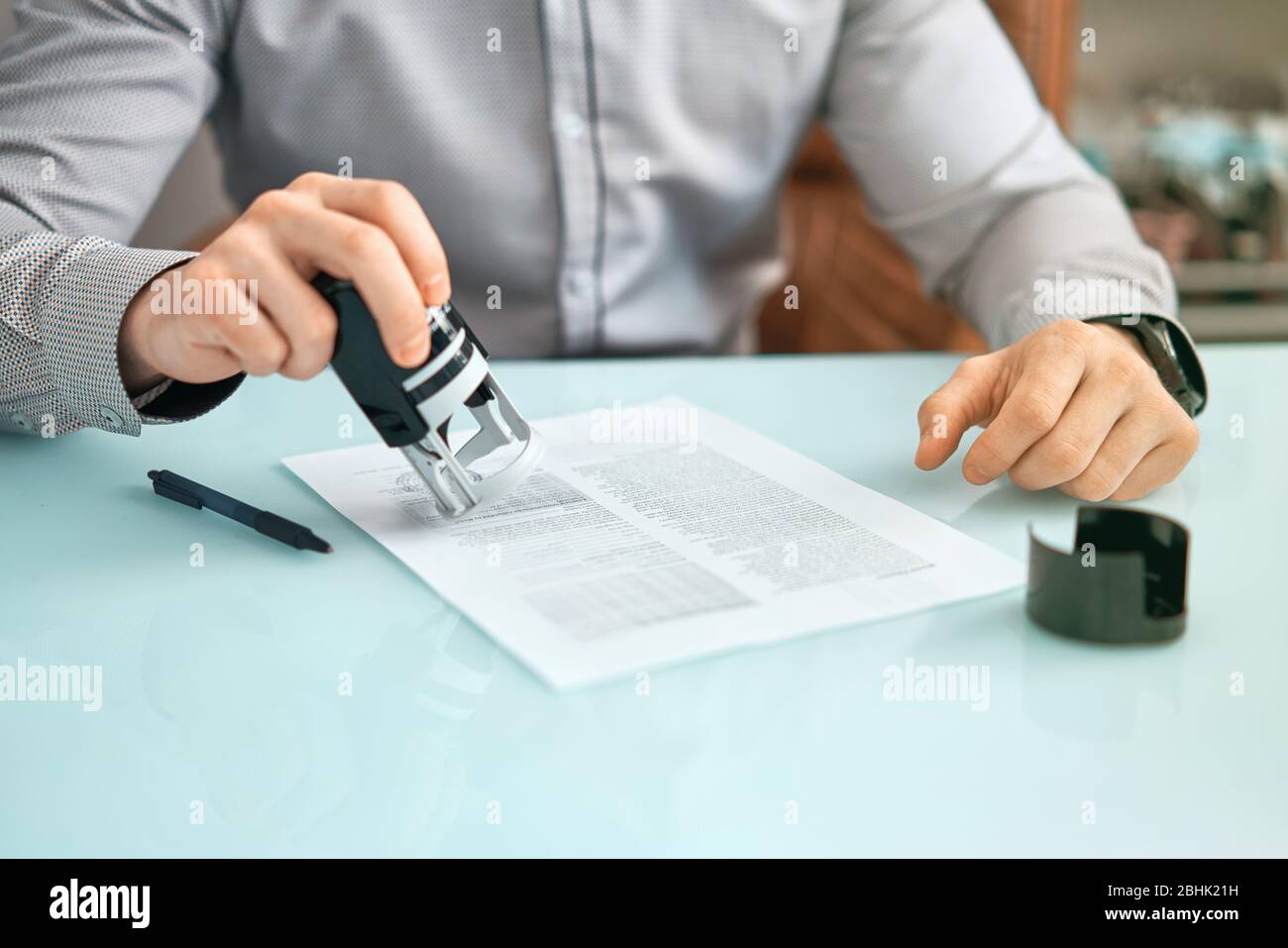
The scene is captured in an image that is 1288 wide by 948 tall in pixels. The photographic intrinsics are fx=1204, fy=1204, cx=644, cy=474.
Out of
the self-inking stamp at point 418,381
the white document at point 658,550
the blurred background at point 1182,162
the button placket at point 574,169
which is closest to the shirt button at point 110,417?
the white document at point 658,550

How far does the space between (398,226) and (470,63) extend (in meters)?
0.53

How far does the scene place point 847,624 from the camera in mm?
556

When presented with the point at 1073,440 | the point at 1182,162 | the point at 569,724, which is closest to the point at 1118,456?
the point at 1073,440

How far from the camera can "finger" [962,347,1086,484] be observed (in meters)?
0.68

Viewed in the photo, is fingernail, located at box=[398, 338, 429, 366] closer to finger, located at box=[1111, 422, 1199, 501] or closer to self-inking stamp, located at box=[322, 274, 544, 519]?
self-inking stamp, located at box=[322, 274, 544, 519]

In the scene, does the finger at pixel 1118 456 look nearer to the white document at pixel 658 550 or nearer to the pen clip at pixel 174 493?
the white document at pixel 658 550

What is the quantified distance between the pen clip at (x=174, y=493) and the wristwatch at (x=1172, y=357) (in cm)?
58

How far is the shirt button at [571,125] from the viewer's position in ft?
3.53

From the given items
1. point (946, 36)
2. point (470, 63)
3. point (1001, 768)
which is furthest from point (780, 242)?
point (1001, 768)

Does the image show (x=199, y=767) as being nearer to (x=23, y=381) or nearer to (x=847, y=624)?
(x=847, y=624)

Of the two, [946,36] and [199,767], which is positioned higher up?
[946,36]

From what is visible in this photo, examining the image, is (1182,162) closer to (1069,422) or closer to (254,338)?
(1069,422)
